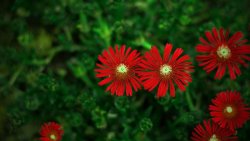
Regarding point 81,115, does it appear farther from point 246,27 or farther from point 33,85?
point 246,27

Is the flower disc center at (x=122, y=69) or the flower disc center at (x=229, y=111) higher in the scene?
the flower disc center at (x=122, y=69)

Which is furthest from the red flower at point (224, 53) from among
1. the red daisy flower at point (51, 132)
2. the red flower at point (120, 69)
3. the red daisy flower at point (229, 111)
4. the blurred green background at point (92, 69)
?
the red daisy flower at point (51, 132)

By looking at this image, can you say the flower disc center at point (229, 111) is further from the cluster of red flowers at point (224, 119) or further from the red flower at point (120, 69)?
the red flower at point (120, 69)

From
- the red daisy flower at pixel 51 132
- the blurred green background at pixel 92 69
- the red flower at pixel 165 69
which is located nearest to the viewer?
the red flower at pixel 165 69

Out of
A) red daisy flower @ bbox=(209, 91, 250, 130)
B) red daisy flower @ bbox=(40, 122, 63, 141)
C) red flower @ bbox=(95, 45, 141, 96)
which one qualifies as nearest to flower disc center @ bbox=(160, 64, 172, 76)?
red flower @ bbox=(95, 45, 141, 96)

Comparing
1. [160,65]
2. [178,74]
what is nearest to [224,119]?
[178,74]

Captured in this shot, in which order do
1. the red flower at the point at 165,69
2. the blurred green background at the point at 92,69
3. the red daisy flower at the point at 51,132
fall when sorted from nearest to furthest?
the red flower at the point at 165,69 → the red daisy flower at the point at 51,132 → the blurred green background at the point at 92,69

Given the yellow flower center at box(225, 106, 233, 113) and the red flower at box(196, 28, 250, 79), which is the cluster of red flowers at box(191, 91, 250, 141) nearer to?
the yellow flower center at box(225, 106, 233, 113)
